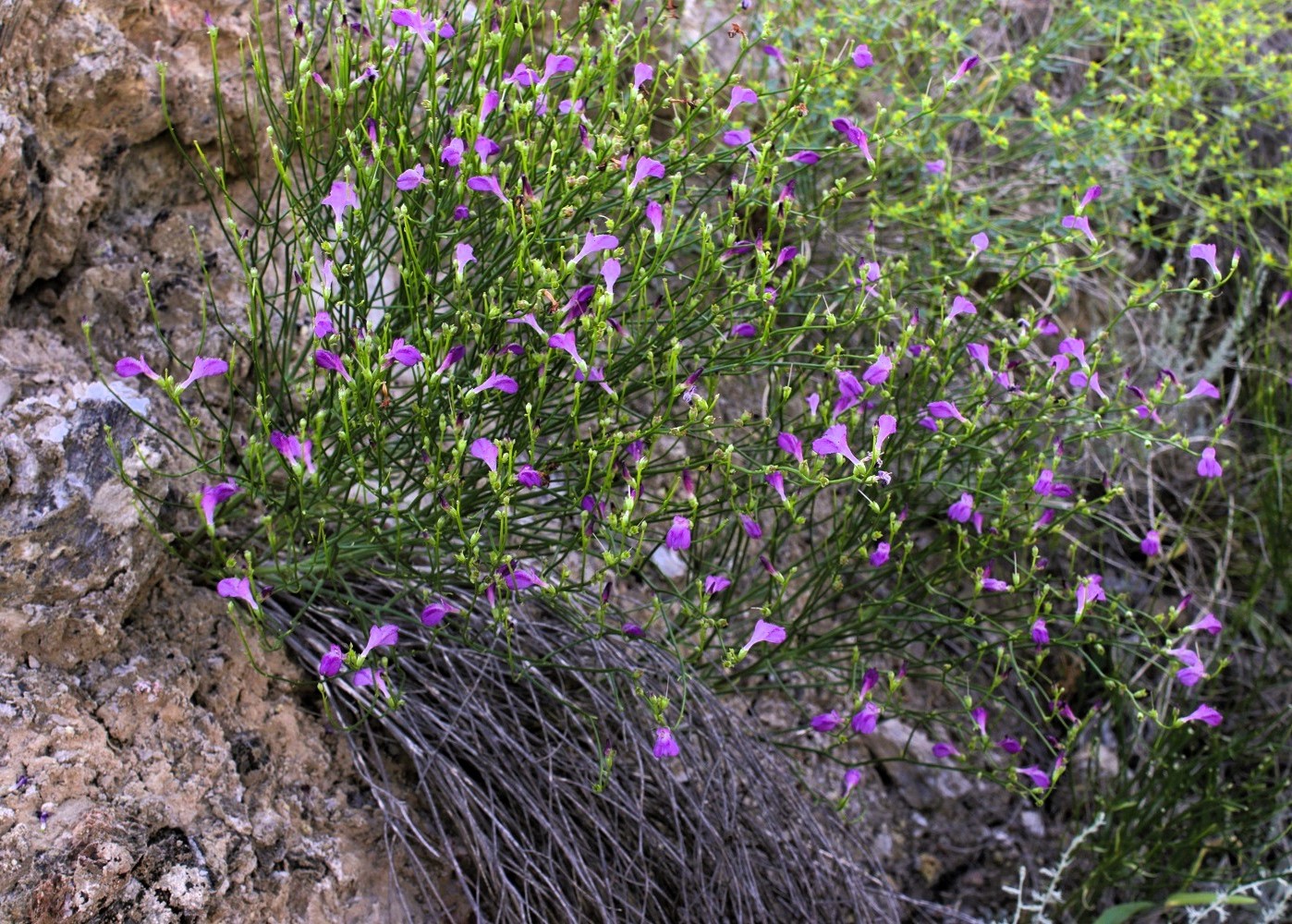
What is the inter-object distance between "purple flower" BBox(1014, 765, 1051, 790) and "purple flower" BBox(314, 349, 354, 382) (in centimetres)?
145

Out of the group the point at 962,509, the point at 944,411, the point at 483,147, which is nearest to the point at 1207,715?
the point at 962,509

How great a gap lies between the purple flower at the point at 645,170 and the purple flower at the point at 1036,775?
1311mm

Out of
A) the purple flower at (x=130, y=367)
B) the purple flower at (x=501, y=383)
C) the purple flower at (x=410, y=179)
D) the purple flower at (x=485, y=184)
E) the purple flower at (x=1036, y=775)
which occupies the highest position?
the purple flower at (x=410, y=179)

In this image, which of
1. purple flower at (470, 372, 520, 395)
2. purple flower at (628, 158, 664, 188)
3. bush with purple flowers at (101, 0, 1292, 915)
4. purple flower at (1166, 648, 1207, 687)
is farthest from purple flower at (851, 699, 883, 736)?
purple flower at (628, 158, 664, 188)

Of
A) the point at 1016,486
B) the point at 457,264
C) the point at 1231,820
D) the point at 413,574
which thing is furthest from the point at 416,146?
the point at 1231,820

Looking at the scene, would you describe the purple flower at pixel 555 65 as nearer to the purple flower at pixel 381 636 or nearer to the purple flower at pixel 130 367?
the purple flower at pixel 130 367

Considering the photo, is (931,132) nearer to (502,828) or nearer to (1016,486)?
(1016,486)

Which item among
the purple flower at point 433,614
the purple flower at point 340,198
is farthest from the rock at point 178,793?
the purple flower at point 340,198

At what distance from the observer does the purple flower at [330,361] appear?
1628 mm

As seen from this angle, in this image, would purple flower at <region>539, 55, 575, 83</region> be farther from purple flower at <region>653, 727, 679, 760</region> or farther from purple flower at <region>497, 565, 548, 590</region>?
purple flower at <region>653, 727, 679, 760</region>

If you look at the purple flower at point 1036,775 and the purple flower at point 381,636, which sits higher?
the purple flower at point 381,636

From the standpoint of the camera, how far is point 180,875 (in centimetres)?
165

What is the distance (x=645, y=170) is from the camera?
1.83m

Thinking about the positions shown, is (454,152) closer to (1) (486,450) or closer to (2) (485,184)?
(2) (485,184)
